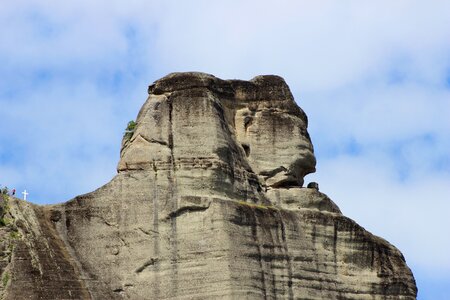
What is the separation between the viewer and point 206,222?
65.6 meters

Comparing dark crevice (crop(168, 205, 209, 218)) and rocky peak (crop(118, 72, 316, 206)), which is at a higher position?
rocky peak (crop(118, 72, 316, 206))

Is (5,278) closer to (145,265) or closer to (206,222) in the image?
(145,265)

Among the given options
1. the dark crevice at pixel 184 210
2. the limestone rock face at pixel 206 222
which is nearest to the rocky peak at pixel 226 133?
the limestone rock face at pixel 206 222

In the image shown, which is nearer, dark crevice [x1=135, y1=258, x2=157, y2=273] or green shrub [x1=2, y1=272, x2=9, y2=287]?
green shrub [x1=2, y1=272, x2=9, y2=287]

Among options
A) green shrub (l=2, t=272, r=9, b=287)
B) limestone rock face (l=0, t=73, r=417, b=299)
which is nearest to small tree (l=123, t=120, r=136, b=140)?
limestone rock face (l=0, t=73, r=417, b=299)

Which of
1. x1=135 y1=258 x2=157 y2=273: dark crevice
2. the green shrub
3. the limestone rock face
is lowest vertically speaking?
the green shrub

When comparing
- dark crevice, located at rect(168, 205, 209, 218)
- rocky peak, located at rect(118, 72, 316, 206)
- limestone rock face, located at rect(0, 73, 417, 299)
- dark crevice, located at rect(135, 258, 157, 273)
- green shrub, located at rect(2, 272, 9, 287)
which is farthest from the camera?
rocky peak, located at rect(118, 72, 316, 206)

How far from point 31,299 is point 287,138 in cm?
1180

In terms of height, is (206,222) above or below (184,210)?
below

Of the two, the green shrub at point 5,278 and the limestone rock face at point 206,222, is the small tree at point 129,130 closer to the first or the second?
the limestone rock face at point 206,222

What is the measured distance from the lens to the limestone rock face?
64812 millimetres

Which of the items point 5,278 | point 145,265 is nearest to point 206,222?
point 145,265

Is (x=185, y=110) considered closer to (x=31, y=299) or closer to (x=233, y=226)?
(x=233, y=226)

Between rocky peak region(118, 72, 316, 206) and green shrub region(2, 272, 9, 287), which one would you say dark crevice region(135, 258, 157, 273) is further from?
green shrub region(2, 272, 9, 287)
